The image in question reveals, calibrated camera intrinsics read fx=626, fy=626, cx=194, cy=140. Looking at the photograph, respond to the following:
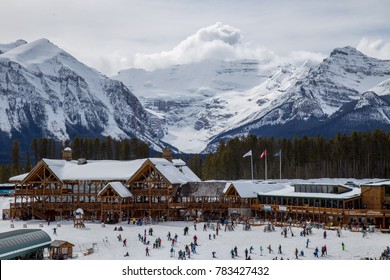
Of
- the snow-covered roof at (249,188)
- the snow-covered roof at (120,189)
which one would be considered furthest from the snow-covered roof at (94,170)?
the snow-covered roof at (249,188)

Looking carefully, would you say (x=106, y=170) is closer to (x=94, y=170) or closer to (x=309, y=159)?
Result: (x=94, y=170)

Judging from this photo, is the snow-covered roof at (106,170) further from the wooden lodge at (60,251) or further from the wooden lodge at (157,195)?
the wooden lodge at (60,251)

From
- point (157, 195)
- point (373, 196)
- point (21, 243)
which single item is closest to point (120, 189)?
point (157, 195)

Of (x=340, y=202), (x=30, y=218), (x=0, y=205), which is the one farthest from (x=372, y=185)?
(x=0, y=205)

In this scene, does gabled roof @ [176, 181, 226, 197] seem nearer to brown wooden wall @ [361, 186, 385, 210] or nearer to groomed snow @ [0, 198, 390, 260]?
groomed snow @ [0, 198, 390, 260]

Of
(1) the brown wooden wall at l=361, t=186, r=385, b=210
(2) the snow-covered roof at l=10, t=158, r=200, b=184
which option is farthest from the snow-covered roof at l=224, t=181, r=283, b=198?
(1) the brown wooden wall at l=361, t=186, r=385, b=210
